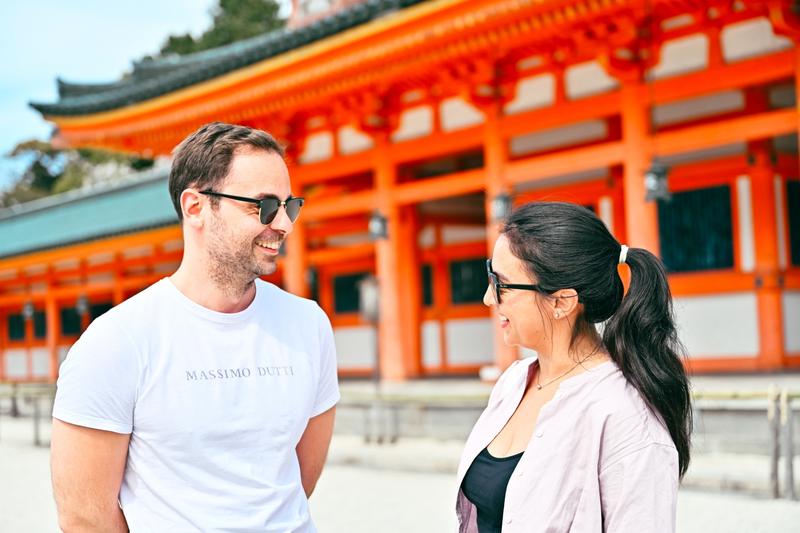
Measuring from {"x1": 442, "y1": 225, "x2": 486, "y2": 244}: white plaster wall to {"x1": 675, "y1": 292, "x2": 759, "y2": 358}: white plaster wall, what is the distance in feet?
12.4

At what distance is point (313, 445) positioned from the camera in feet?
8.14

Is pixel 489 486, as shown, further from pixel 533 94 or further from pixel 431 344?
pixel 431 344

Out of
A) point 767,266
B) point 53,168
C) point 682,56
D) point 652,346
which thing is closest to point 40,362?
point 767,266

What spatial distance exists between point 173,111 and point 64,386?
452 inches

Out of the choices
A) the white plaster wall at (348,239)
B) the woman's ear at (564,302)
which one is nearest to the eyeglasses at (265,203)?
the woman's ear at (564,302)

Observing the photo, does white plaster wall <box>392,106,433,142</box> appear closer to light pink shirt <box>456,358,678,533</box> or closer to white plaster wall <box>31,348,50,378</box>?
light pink shirt <box>456,358,678,533</box>

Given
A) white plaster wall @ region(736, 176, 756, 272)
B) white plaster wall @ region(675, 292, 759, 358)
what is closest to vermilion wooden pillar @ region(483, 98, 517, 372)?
white plaster wall @ region(675, 292, 759, 358)

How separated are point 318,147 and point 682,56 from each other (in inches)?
214

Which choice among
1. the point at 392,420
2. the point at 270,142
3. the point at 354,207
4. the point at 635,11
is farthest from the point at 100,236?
the point at 270,142

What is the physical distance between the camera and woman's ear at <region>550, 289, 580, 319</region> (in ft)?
7.37

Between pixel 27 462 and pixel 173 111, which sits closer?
pixel 27 462

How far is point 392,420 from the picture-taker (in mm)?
10469

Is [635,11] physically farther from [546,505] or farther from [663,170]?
[546,505]

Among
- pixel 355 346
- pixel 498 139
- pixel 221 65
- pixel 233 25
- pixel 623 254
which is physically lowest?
pixel 355 346
